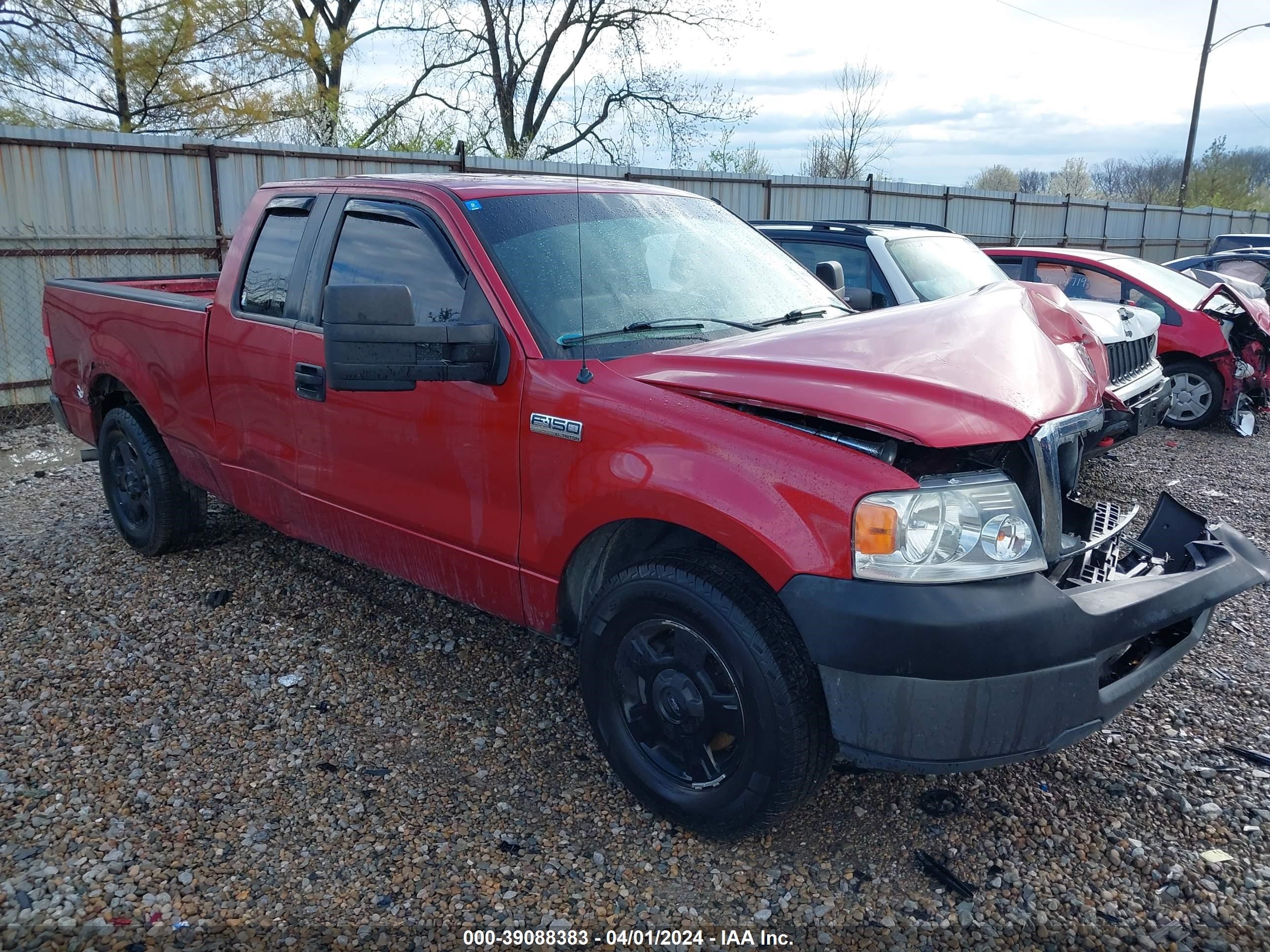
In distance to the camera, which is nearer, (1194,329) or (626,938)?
(626,938)

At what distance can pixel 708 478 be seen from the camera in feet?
8.89

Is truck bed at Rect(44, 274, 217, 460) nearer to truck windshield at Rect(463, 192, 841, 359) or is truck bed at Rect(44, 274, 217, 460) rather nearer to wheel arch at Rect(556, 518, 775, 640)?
truck windshield at Rect(463, 192, 841, 359)

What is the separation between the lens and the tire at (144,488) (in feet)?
16.9

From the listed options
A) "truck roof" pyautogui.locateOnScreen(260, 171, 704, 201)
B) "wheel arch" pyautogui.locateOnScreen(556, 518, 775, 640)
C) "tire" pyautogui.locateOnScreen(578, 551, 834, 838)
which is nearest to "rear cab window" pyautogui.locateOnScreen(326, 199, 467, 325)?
"truck roof" pyautogui.locateOnScreen(260, 171, 704, 201)

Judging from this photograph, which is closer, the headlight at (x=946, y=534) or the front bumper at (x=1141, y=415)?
the headlight at (x=946, y=534)

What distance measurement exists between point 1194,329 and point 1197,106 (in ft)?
87.8

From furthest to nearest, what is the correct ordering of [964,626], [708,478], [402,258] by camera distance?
[402,258] → [708,478] → [964,626]

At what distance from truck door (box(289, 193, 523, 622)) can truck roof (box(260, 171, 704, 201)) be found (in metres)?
0.13

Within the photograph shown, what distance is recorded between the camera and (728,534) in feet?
8.77

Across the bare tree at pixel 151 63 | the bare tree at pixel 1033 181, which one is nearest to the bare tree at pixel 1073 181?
the bare tree at pixel 1033 181

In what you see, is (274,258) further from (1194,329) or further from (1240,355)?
(1240,355)

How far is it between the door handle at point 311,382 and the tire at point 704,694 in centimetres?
152

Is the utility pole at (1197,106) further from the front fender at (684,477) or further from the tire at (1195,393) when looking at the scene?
the front fender at (684,477)

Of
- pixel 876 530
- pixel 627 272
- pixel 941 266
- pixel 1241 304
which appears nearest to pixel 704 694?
pixel 876 530
